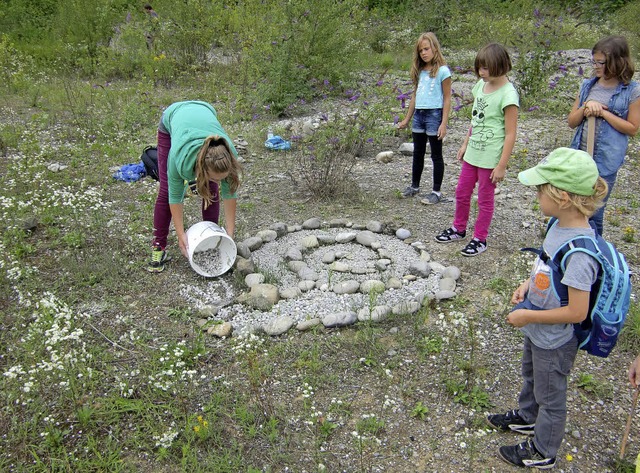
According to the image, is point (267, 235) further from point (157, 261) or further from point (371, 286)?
point (371, 286)

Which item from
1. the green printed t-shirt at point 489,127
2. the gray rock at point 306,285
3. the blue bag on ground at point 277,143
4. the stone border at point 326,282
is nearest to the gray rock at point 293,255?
the stone border at point 326,282

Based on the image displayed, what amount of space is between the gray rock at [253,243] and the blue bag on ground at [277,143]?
2.49m

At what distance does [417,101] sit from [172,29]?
7352 millimetres

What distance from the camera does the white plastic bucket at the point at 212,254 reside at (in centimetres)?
395

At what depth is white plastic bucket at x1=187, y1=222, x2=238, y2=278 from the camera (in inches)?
156

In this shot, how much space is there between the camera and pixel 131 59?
10.7 metres

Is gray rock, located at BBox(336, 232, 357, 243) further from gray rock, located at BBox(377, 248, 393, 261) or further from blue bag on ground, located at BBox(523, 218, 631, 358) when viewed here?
blue bag on ground, located at BBox(523, 218, 631, 358)

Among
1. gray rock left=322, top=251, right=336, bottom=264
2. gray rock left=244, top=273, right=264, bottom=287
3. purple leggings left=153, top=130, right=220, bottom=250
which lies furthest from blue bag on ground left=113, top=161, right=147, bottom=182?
gray rock left=322, top=251, right=336, bottom=264

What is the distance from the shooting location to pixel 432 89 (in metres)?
4.91

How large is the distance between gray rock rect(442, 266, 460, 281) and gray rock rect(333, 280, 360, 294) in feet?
2.32

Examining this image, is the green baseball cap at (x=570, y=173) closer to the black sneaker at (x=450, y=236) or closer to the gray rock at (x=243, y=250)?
the black sneaker at (x=450, y=236)

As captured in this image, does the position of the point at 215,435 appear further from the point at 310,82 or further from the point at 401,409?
the point at 310,82

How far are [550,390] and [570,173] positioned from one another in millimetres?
990

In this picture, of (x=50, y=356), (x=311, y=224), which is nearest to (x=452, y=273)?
(x=311, y=224)
